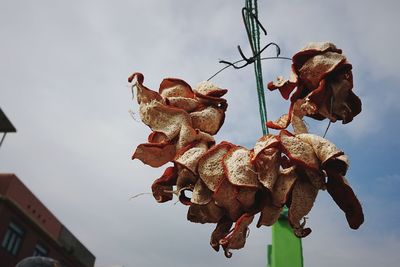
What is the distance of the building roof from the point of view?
12804mm

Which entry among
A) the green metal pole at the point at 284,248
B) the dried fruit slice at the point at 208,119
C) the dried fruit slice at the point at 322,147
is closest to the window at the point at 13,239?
the green metal pole at the point at 284,248

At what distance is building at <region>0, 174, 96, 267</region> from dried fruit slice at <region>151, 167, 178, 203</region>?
1363 centimetres

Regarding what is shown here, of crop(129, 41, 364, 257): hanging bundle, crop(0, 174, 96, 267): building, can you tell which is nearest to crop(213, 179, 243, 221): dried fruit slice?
crop(129, 41, 364, 257): hanging bundle

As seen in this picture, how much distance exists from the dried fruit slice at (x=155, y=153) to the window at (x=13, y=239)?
14148 mm

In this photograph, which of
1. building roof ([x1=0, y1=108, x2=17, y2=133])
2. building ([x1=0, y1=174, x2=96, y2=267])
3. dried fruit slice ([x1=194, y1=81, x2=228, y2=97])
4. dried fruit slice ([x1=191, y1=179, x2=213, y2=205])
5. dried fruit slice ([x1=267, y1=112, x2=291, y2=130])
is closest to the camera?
dried fruit slice ([x1=191, y1=179, x2=213, y2=205])

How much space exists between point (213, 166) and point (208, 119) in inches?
10.3

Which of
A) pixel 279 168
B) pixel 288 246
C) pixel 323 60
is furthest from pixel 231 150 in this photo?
pixel 288 246

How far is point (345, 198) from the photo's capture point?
125 cm

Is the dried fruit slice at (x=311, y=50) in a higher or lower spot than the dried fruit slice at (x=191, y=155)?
higher

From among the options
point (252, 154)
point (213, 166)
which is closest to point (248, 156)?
point (252, 154)

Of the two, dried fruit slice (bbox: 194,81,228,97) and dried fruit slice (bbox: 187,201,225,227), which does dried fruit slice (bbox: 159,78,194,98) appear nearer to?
dried fruit slice (bbox: 194,81,228,97)

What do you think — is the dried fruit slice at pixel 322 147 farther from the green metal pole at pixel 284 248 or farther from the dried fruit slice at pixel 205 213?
the green metal pole at pixel 284 248

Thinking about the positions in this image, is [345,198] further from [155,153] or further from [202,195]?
[155,153]

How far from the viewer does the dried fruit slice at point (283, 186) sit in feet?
4.12
